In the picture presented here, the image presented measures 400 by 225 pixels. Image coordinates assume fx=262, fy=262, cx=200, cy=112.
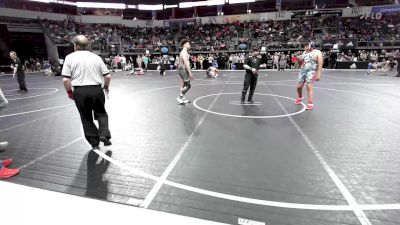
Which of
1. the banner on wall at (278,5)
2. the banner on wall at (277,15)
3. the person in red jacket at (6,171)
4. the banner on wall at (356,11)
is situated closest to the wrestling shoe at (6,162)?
the person in red jacket at (6,171)

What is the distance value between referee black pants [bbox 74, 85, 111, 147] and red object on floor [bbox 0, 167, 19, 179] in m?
1.06

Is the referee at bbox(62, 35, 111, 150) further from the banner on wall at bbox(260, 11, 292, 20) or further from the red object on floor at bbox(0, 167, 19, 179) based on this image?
the banner on wall at bbox(260, 11, 292, 20)

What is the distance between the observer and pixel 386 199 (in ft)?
Answer: 9.11

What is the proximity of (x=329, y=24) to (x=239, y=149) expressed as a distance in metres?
31.0

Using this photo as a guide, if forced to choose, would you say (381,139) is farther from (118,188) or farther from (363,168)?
(118,188)

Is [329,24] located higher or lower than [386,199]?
higher

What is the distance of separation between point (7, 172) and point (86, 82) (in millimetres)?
1567

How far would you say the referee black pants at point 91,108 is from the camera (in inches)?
157

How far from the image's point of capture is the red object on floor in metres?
3.36

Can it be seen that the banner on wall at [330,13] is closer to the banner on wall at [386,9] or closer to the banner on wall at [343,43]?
the banner on wall at [386,9]

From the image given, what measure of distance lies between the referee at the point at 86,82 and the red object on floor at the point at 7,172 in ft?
3.50

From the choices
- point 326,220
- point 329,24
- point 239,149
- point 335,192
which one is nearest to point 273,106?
point 239,149

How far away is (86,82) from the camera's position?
13.0ft

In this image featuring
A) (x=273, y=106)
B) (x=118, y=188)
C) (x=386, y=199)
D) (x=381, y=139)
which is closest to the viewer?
(x=386, y=199)
